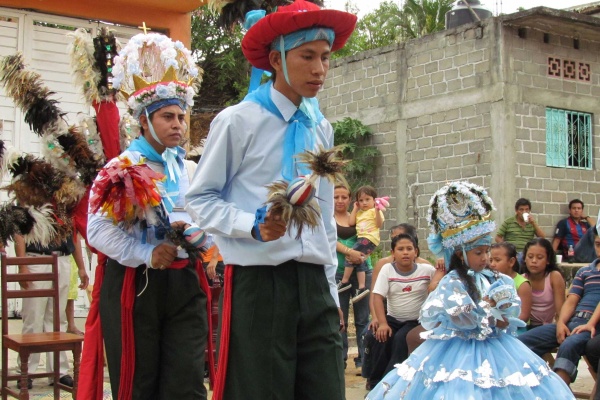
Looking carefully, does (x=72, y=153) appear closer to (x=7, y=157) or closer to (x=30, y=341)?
(x=7, y=157)

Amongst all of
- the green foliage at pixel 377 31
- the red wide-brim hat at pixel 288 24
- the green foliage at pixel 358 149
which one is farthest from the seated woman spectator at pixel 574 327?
the green foliage at pixel 377 31

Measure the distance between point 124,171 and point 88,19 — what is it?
704cm

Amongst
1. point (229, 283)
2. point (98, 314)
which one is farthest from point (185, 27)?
point (229, 283)

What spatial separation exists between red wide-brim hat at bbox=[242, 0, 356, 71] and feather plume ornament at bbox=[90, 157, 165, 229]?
1029 mm

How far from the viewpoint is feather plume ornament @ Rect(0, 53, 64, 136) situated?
17.0 ft

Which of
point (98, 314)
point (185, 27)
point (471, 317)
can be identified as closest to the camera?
point (98, 314)

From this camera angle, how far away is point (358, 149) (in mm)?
15539

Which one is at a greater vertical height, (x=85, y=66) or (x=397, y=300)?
(x=85, y=66)

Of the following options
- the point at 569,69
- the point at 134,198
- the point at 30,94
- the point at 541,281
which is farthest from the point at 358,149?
the point at 134,198

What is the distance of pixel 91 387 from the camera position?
433 cm

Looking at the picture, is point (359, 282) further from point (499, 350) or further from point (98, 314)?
point (98, 314)

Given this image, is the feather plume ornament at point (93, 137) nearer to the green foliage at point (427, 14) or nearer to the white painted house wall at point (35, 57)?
the white painted house wall at point (35, 57)

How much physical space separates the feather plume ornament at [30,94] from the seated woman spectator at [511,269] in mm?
3620

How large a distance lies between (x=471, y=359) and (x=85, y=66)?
300cm
